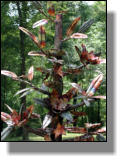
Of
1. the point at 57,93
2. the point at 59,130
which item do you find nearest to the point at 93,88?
the point at 57,93

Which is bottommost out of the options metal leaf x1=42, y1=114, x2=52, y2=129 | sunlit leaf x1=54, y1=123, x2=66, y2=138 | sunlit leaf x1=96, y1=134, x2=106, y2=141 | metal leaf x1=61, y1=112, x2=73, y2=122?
sunlit leaf x1=96, y1=134, x2=106, y2=141

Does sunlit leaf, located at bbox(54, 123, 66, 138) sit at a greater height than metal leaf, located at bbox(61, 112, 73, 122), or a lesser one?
lesser

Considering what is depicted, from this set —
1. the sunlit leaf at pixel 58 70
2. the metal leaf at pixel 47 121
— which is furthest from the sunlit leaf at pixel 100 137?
the sunlit leaf at pixel 58 70

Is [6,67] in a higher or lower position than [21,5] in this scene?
lower

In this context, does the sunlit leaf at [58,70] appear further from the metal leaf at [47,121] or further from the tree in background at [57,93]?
the metal leaf at [47,121]

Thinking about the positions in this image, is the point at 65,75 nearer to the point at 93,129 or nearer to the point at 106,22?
the point at 93,129

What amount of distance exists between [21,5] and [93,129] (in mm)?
1248

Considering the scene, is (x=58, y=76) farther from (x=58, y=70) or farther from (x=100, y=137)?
(x=100, y=137)

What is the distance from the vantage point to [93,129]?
1811mm

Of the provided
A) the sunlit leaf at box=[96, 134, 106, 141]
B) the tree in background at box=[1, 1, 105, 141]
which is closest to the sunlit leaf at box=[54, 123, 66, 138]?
the tree in background at box=[1, 1, 105, 141]

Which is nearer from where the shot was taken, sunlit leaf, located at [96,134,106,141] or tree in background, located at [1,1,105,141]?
tree in background, located at [1,1,105,141]

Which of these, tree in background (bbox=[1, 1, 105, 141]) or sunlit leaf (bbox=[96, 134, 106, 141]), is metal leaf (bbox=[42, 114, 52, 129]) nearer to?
tree in background (bbox=[1, 1, 105, 141])
